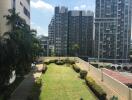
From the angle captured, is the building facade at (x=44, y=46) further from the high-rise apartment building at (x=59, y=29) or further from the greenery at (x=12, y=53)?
the greenery at (x=12, y=53)

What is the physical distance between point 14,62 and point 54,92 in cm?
553

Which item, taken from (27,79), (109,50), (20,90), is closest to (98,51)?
(109,50)

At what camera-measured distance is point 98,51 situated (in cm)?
13362

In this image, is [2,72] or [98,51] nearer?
[2,72]

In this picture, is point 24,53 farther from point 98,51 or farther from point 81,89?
point 98,51

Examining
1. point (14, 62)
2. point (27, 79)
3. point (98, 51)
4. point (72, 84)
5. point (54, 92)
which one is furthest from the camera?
point (98, 51)


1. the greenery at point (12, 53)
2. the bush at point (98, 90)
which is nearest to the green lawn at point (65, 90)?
the bush at point (98, 90)

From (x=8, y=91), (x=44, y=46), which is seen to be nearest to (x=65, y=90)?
(x=8, y=91)

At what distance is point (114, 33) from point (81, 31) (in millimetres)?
19864

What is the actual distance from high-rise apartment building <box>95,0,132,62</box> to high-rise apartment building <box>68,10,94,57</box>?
284 inches

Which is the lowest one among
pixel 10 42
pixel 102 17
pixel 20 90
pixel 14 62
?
pixel 20 90

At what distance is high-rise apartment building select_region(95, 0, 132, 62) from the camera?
13500cm

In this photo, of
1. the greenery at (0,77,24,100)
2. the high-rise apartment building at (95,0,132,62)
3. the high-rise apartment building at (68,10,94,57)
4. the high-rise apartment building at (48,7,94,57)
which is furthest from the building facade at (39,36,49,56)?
the greenery at (0,77,24,100)

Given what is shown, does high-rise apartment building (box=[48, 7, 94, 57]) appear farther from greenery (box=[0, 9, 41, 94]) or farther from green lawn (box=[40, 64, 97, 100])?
greenery (box=[0, 9, 41, 94])
